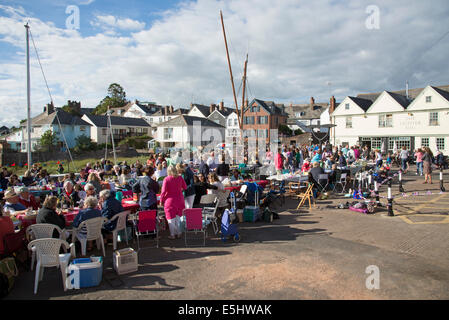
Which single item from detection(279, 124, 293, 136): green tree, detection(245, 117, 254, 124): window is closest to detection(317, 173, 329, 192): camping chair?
detection(245, 117, 254, 124): window

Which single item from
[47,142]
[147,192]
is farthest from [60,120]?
[147,192]

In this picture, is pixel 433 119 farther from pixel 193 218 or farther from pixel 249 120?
pixel 193 218

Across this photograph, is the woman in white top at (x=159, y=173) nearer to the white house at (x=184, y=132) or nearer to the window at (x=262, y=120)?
the white house at (x=184, y=132)

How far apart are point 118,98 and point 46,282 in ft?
283

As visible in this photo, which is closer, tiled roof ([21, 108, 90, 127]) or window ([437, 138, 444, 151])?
window ([437, 138, 444, 151])

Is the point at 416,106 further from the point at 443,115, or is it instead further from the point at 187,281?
the point at 187,281

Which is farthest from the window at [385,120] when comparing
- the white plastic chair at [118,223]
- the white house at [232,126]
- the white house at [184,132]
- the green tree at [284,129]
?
the white plastic chair at [118,223]

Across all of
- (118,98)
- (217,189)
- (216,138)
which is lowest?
(217,189)

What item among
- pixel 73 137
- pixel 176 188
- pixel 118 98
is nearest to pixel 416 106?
pixel 176 188

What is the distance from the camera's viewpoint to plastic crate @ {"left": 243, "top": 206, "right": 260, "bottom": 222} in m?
9.15

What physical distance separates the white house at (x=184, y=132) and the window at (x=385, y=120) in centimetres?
2613

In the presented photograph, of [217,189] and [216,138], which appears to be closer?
[217,189]

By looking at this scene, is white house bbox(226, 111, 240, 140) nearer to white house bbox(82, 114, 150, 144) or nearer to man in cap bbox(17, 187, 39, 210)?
white house bbox(82, 114, 150, 144)
